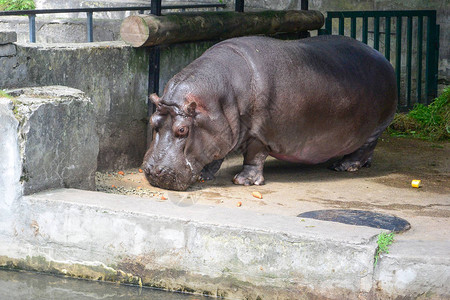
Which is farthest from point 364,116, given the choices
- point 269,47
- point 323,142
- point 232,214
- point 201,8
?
point 201,8

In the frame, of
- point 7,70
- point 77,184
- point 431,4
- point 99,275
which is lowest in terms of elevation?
point 99,275

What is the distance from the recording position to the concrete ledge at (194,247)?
3.99 metres

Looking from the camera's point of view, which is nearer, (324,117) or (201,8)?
(324,117)

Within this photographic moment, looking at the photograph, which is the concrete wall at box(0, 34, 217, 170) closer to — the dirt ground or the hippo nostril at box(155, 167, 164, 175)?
the dirt ground

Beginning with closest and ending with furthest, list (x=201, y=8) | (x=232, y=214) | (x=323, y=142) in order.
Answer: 1. (x=232, y=214)
2. (x=323, y=142)
3. (x=201, y=8)

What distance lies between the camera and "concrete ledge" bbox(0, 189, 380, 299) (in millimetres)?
3990

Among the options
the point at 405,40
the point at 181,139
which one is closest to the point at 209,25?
the point at 181,139

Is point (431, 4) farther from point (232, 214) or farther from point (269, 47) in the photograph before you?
point (232, 214)

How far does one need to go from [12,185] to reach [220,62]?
196cm

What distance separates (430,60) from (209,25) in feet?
10.6

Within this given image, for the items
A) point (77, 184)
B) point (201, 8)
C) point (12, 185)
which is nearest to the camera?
point (12, 185)

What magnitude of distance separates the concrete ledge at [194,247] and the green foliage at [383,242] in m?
0.03

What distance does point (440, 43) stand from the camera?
910cm

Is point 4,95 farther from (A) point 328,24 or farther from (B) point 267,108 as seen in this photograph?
(A) point 328,24
